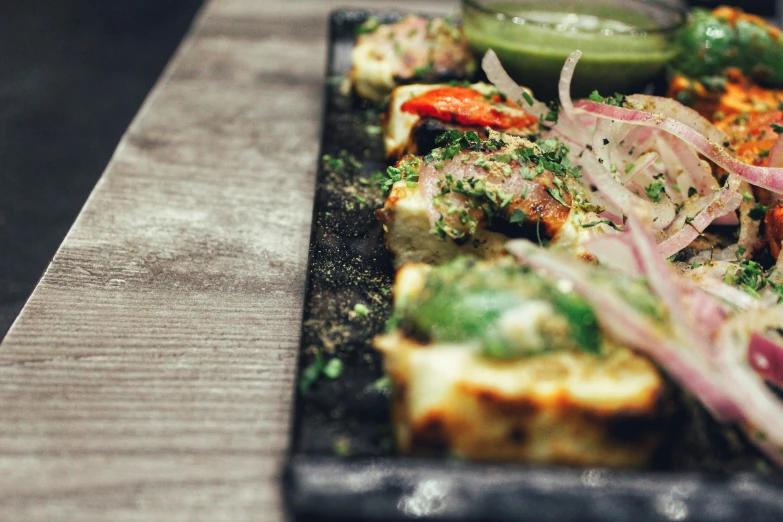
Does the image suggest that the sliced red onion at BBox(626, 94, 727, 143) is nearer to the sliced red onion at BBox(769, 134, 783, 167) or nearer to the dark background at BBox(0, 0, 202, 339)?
the sliced red onion at BBox(769, 134, 783, 167)

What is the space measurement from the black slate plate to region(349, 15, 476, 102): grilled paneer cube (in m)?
2.13

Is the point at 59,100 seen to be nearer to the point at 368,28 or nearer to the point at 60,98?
the point at 60,98

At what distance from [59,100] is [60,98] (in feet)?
0.18

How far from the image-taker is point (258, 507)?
2.00 meters

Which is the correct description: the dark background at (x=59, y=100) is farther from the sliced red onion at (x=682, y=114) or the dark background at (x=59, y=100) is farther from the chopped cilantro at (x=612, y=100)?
the sliced red onion at (x=682, y=114)

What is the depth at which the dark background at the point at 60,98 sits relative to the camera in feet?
13.0

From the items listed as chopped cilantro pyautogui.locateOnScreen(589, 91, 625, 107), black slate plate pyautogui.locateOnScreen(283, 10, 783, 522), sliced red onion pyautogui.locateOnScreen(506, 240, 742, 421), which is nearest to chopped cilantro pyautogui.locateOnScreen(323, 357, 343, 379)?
black slate plate pyautogui.locateOnScreen(283, 10, 783, 522)

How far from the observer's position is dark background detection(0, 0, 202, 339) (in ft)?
12.9

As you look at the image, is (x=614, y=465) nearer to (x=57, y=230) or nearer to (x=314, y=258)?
(x=314, y=258)

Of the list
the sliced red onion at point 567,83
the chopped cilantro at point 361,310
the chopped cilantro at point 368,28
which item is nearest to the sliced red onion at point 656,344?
the chopped cilantro at point 361,310

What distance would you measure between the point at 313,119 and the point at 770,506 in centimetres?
367

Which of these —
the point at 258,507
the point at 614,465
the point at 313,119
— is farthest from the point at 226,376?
the point at 313,119

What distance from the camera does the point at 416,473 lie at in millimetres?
1819

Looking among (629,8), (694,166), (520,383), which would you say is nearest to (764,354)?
(520,383)
